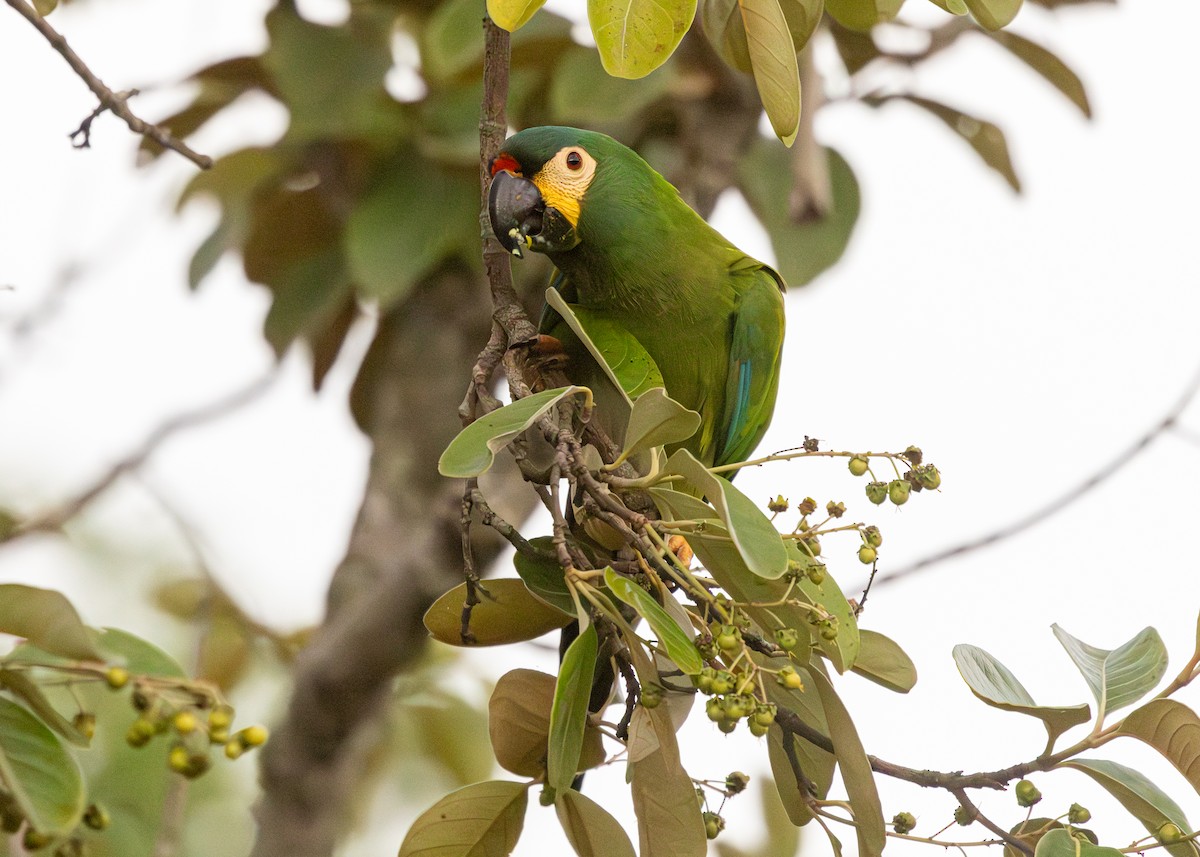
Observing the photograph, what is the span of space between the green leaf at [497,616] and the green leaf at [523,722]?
0.21ft

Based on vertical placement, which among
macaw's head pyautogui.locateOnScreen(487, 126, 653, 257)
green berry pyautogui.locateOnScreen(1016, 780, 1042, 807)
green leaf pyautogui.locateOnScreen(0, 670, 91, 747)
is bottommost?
green leaf pyautogui.locateOnScreen(0, 670, 91, 747)

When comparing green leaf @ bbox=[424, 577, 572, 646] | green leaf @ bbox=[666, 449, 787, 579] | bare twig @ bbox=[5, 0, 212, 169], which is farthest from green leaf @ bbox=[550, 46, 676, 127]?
green leaf @ bbox=[666, 449, 787, 579]

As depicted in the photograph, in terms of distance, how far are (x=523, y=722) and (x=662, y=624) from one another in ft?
1.02

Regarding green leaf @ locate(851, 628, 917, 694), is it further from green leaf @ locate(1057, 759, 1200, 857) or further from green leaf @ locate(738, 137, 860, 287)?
green leaf @ locate(738, 137, 860, 287)

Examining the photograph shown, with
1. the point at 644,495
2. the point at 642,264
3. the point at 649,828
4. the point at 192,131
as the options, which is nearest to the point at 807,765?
the point at 649,828

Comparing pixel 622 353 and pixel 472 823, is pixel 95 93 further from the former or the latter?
pixel 472 823

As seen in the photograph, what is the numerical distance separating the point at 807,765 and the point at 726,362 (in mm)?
752

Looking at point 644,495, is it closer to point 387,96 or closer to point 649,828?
point 649,828

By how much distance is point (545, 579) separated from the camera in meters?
1.00

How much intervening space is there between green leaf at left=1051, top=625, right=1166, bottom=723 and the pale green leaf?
1.59 feet

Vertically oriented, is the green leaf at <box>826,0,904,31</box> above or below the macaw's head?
above

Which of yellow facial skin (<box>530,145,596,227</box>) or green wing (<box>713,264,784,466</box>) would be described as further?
green wing (<box>713,264,784,466</box>)

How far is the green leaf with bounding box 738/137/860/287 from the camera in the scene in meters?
2.02

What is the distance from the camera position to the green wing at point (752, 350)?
1.64 metres
